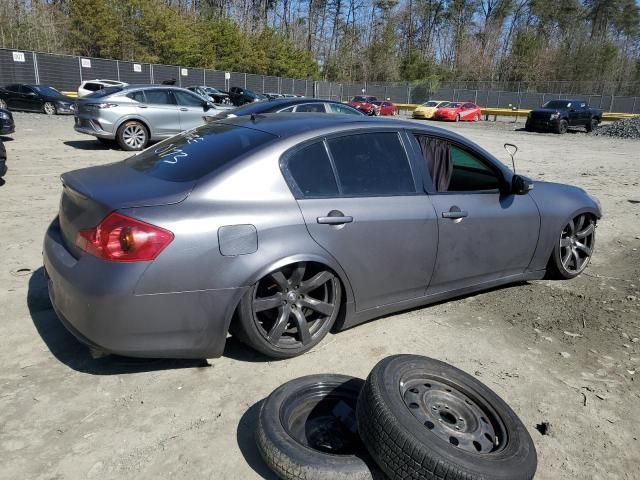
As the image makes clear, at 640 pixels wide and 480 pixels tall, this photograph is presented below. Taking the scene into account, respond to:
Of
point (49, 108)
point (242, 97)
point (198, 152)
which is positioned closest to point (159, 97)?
point (198, 152)

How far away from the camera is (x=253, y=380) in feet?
10.0

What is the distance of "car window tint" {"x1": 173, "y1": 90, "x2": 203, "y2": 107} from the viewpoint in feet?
42.2

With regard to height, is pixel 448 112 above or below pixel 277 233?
below

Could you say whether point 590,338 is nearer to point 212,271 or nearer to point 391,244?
point 391,244

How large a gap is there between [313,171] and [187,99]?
426 inches

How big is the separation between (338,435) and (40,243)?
4166 millimetres

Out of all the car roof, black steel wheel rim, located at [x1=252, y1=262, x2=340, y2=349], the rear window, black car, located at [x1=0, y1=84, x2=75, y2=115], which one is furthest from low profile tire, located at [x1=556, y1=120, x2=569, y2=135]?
black steel wheel rim, located at [x1=252, y1=262, x2=340, y2=349]

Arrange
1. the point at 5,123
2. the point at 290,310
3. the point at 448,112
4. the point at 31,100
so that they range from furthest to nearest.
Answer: the point at 448,112 < the point at 31,100 < the point at 5,123 < the point at 290,310

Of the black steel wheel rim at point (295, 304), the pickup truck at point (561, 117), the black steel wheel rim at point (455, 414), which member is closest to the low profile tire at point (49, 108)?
the black steel wheel rim at point (295, 304)

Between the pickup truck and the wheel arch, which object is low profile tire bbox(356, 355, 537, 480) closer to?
the wheel arch

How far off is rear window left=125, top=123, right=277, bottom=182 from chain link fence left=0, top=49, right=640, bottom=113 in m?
29.6

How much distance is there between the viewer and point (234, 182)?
2.99 metres

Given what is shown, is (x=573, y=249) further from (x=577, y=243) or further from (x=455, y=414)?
(x=455, y=414)

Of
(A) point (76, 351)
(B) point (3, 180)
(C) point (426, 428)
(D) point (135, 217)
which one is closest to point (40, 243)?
(A) point (76, 351)
